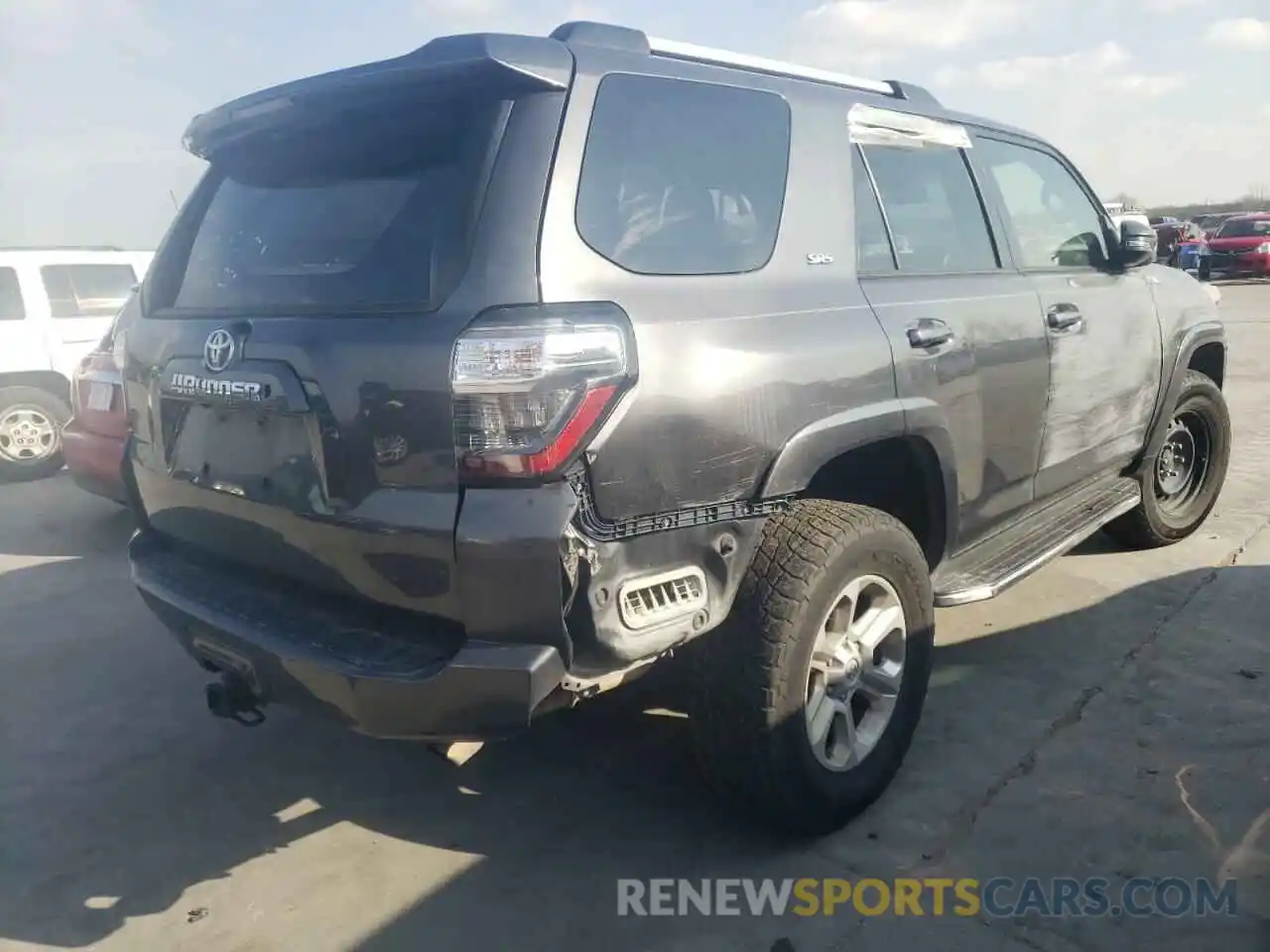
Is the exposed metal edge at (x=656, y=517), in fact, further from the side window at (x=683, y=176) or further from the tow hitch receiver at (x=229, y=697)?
the tow hitch receiver at (x=229, y=697)

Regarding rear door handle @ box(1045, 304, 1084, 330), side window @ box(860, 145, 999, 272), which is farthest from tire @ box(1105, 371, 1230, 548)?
side window @ box(860, 145, 999, 272)

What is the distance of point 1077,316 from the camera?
148 inches

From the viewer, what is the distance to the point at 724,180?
252cm

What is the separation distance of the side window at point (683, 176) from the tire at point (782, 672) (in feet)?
2.35

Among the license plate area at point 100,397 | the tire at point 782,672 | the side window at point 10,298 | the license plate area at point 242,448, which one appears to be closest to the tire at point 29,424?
the side window at point 10,298

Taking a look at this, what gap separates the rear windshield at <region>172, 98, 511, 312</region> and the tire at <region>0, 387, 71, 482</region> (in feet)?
20.9

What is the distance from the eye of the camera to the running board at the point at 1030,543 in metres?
3.22

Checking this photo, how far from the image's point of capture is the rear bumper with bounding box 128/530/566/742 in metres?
2.01

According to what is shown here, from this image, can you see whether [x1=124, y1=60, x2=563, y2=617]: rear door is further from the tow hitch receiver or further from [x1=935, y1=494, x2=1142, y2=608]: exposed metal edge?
[x1=935, y1=494, x2=1142, y2=608]: exposed metal edge

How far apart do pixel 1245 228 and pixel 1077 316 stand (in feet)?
86.4

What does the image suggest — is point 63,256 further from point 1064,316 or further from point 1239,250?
point 1239,250

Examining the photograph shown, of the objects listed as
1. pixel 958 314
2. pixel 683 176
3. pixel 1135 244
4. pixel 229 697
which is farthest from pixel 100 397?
pixel 1135 244

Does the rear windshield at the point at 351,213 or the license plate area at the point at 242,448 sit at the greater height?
the rear windshield at the point at 351,213

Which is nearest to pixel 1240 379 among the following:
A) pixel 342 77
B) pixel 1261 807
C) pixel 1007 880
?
pixel 1261 807
